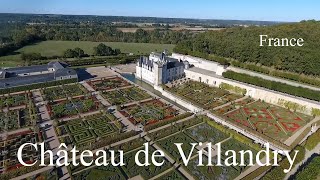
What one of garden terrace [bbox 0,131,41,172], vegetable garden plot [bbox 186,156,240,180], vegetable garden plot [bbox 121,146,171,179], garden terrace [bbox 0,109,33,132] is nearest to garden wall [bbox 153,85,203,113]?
vegetable garden plot [bbox 186,156,240,180]

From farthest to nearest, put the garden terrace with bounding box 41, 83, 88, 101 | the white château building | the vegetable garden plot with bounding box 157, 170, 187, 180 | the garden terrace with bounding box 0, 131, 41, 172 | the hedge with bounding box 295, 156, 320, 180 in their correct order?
the white château building < the garden terrace with bounding box 41, 83, 88, 101 < the garden terrace with bounding box 0, 131, 41, 172 < the vegetable garden plot with bounding box 157, 170, 187, 180 < the hedge with bounding box 295, 156, 320, 180

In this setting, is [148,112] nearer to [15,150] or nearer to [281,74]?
[15,150]

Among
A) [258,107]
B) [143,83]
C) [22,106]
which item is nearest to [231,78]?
[258,107]

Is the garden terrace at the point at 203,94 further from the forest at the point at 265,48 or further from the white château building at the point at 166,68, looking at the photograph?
the forest at the point at 265,48

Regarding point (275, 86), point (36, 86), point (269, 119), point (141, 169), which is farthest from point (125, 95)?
point (275, 86)

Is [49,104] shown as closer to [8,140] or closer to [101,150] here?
[8,140]

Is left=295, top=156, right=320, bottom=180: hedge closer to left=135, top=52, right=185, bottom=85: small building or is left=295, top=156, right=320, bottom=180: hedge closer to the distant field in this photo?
left=135, top=52, right=185, bottom=85: small building
